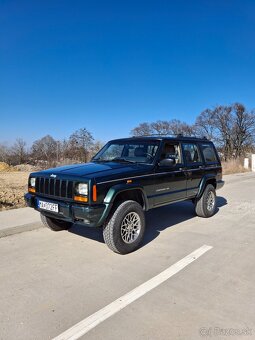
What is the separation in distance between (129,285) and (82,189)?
61.0 inches

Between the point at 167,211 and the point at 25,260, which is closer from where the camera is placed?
the point at 25,260

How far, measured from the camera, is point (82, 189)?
430 centimetres

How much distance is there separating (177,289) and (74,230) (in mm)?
3059

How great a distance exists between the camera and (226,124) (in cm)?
4519

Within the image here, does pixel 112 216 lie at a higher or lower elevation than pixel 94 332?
higher

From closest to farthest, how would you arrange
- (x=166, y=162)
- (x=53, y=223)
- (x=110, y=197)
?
(x=110, y=197) < (x=166, y=162) < (x=53, y=223)

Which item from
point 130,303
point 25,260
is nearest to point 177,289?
point 130,303

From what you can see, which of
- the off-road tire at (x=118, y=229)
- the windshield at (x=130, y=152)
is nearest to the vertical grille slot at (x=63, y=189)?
the off-road tire at (x=118, y=229)

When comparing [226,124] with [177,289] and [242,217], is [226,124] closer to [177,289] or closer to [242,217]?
[242,217]

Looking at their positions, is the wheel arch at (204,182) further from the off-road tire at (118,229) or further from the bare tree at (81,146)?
the bare tree at (81,146)

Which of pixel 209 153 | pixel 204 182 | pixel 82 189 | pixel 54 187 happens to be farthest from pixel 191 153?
pixel 54 187

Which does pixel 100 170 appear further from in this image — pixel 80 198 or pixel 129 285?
pixel 129 285

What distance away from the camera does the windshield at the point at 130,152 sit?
5535 millimetres

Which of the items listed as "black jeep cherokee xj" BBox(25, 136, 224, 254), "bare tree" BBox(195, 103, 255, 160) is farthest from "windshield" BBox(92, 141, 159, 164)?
"bare tree" BBox(195, 103, 255, 160)
